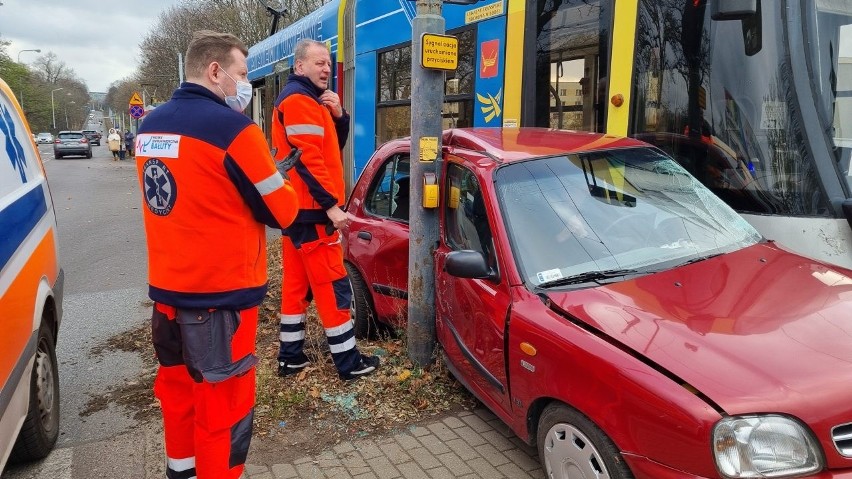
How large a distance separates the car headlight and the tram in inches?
76.0

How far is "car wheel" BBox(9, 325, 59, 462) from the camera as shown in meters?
3.26

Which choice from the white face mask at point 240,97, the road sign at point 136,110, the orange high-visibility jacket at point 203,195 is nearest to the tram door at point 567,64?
the white face mask at point 240,97

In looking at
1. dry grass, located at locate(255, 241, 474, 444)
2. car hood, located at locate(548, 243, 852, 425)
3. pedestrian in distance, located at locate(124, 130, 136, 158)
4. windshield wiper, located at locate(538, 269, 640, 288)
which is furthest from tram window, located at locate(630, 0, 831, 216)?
pedestrian in distance, located at locate(124, 130, 136, 158)

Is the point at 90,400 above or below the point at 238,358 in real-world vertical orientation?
below

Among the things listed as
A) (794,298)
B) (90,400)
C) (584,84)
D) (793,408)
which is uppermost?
(584,84)

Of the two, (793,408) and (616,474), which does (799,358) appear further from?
(616,474)

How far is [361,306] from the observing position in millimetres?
4941

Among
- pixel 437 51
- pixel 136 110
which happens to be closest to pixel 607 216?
pixel 437 51

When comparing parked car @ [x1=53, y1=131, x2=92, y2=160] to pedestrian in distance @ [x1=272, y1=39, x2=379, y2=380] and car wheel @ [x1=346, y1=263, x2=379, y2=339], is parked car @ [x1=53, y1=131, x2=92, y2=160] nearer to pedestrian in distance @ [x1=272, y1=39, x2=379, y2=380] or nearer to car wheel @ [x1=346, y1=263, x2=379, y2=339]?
car wheel @ [x1=346, y1=263, x2=379, y2=339]

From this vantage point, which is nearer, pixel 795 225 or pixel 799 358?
pixel 799 358

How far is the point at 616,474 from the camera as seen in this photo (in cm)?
235

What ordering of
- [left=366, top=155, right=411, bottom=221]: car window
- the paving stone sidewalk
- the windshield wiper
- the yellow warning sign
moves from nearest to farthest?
the windshield wiper < the paving stone sidewalk < the yellow warning sign < [left=366, top=155, right=411, bottom=221]: car window

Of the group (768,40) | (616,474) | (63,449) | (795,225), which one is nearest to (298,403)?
(63,449)

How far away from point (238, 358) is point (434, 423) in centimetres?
150
